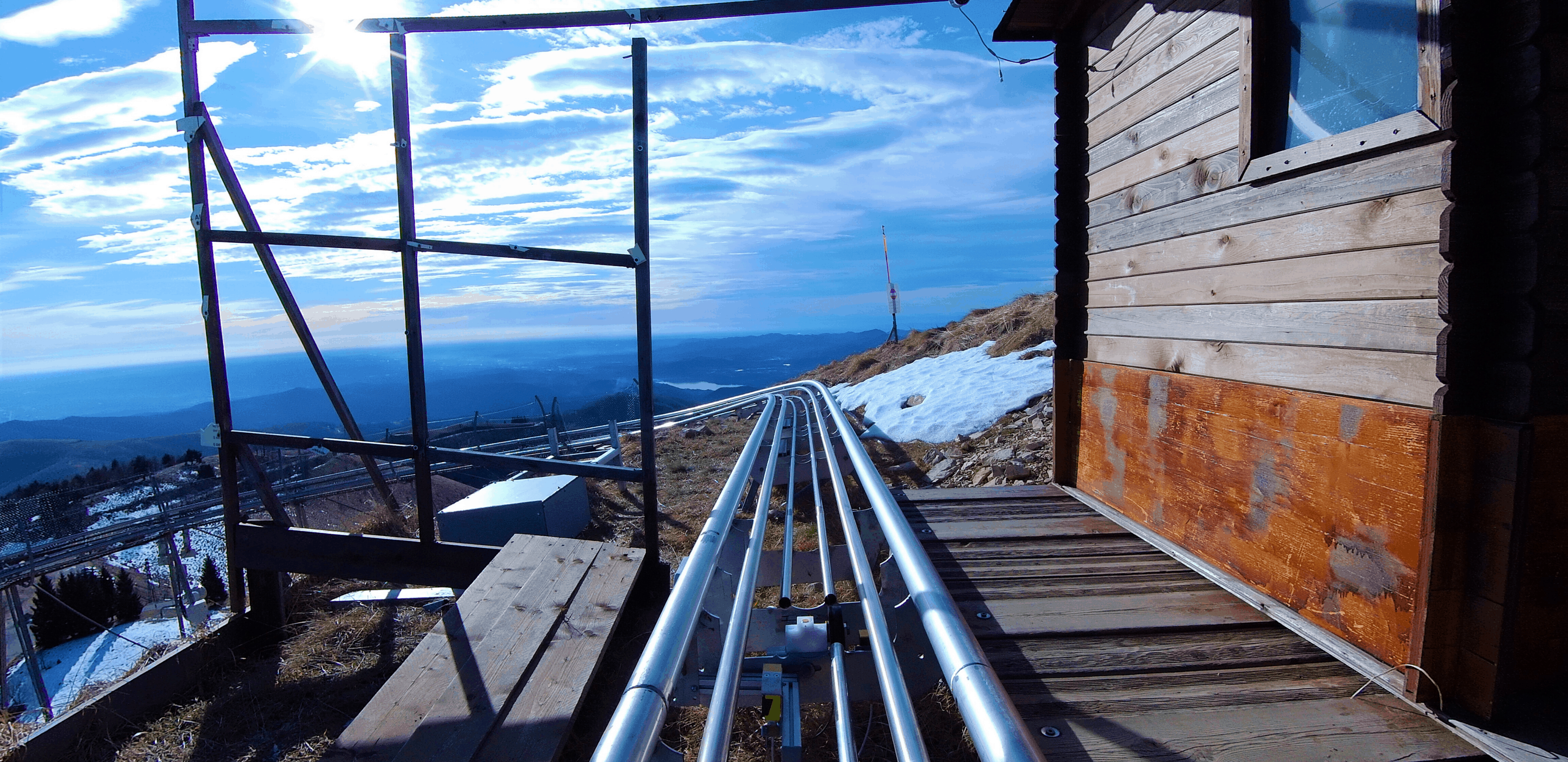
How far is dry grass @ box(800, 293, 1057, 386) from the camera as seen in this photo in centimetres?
1164

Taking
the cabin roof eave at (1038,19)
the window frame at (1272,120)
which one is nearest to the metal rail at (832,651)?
the window frame at (1272,120)

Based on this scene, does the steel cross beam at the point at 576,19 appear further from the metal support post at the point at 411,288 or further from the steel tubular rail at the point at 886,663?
the steel tubular rail at the point at 886,663

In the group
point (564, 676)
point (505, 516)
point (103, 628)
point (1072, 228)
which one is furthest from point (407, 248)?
point (103, 628)

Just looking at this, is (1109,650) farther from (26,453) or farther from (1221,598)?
(26,453)

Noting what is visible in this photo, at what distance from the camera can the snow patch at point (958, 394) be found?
832cm

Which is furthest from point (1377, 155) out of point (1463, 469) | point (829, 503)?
point (829, 503)

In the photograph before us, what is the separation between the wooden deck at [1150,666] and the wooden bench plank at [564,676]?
1.53 meters

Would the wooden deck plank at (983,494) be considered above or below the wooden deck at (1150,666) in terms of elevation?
above

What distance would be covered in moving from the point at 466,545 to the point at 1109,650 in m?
Answer: 3.63

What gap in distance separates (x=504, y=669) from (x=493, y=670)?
0.04 metres

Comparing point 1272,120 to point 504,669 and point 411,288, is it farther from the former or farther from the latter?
point 411,288

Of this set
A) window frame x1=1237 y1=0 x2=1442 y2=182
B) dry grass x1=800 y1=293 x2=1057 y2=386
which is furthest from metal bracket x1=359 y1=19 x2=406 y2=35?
dry grass x1=800 y1=293 x2=1057 y2=386

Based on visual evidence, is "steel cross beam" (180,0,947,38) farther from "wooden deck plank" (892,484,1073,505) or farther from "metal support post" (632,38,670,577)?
"wooden deck plank" (892,484,1073,505)

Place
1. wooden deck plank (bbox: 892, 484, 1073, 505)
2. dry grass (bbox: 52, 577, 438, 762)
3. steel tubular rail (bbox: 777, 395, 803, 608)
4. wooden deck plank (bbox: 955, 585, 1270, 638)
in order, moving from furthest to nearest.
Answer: wooden deck plank (bbox: 892, 484, 1073, 505) < dry grass (bbox: 52, 577, 438, 762) < steel tubular rail (bbox: 777, 395, 803, 608) < wooden deck plank (bbox: 955, 585, 1270, 638)
